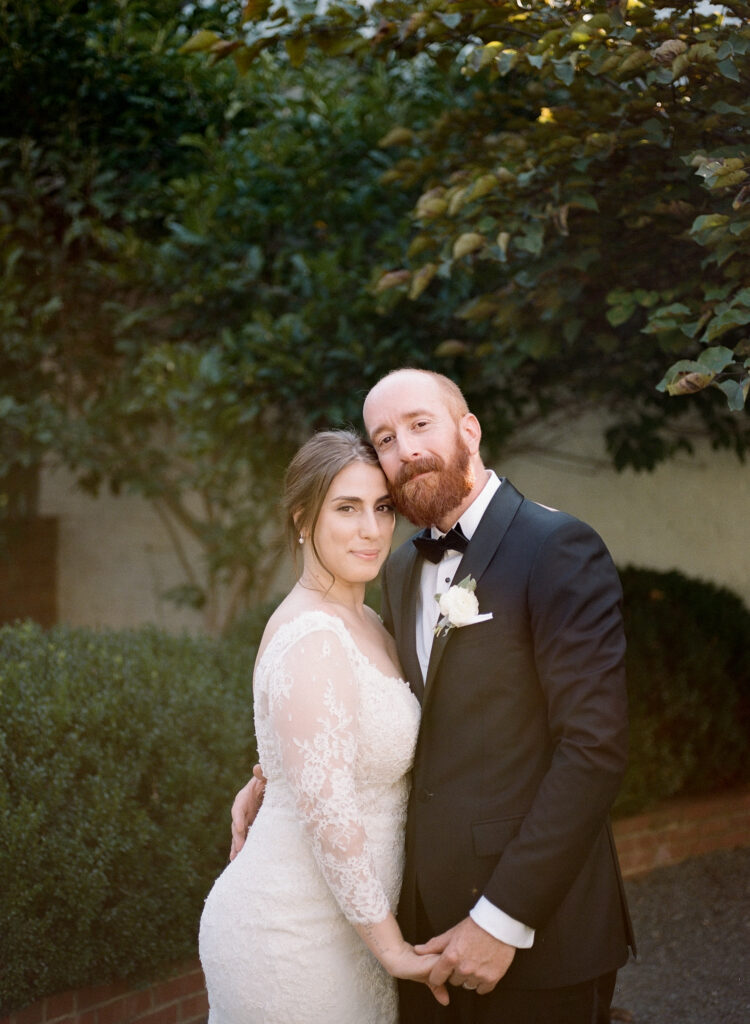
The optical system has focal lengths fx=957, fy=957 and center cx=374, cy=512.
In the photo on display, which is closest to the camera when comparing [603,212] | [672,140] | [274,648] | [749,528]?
[274,648]

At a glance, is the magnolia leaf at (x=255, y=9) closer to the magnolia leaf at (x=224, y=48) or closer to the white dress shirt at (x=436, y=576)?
the magnolia leaf at (x=224, y=48)

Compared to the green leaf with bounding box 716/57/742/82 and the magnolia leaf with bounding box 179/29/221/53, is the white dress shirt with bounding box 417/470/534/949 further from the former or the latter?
the magnolia leaf with bounding box 179/29/221/53

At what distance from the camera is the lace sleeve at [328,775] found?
220 cm

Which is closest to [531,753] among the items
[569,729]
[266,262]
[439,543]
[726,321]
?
[569,729]

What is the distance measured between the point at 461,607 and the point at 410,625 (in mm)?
359

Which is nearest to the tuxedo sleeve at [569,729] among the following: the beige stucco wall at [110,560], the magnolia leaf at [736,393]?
the magnolia leaf at [736,393]

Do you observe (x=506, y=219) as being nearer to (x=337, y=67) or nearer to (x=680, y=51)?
(x=680, y=51)

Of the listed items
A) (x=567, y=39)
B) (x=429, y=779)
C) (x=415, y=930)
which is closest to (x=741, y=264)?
(x=567, y=39)

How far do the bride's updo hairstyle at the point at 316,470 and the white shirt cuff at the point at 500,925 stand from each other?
3.05 feet

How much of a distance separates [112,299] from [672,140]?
4.87 meters

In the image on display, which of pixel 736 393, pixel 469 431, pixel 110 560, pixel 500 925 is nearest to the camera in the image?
pixel 500 925

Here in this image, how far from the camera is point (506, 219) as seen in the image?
11.5 feet

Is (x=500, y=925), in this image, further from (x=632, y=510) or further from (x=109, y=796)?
(x=632, y=510)

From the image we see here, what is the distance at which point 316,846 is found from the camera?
2.24 m
